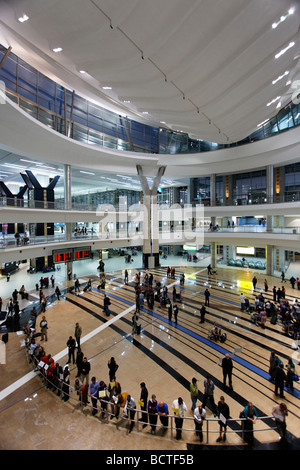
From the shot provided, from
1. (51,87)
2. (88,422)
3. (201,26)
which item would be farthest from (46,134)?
(88,422)

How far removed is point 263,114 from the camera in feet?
47.0

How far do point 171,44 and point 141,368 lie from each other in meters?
11.0

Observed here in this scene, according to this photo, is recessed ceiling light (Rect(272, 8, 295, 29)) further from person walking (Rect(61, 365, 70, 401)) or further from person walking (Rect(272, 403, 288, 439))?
person walking (Rect(61, 365, 70, 401))

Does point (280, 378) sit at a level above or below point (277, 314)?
above

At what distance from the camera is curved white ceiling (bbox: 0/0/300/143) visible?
241 inches

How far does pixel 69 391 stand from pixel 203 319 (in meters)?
7.07

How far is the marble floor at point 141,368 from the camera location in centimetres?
514

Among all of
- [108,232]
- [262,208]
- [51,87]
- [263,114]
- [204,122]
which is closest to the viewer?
[204,122]

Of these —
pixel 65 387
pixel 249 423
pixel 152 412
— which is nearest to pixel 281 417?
pixel 249 423

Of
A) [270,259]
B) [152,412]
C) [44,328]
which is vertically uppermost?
[270,259]

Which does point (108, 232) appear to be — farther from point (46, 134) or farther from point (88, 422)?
point (88, 422)

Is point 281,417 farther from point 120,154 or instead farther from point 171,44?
point 120,154

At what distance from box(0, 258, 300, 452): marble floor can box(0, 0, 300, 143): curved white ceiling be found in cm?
1028

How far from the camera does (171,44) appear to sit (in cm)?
732
